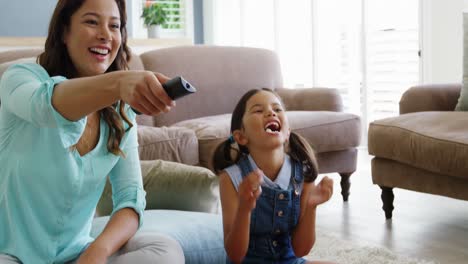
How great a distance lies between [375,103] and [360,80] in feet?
0.84

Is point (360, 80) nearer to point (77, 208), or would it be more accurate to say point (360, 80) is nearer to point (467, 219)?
point (467, 219)

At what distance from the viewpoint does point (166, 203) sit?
6.97 feet

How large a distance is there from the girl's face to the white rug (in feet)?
2.91

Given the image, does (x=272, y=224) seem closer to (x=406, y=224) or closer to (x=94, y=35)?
(x=94, y=35)

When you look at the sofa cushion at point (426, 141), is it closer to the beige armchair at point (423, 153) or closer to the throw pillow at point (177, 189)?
the beige armchair at point (423, 153)

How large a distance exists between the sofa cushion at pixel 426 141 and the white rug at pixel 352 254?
419mm

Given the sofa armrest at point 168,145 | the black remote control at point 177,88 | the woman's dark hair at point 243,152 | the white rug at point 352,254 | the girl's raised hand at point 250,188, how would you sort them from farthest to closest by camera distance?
the sofa armrest at point 168,145
the white rug at point 352,254
the woman's dark hair at point 243,152
the girl's raised hand at point 250,188
the black remote control at point 177,88

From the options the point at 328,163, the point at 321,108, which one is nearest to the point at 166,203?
the point at 328,163

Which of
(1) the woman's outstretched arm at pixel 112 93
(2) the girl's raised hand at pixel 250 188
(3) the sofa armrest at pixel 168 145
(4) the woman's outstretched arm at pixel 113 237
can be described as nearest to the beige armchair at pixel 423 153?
(3) the sofa armrest at pixel 168 145

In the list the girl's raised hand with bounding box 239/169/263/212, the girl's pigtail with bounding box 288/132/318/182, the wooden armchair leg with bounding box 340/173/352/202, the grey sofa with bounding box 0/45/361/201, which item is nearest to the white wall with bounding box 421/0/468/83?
the grey sofa with bounding box 0/45/361/201

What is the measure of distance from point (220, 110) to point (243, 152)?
2239 millimetres

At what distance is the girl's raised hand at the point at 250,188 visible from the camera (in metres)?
1.49

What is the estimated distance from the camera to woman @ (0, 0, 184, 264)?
4.32ft

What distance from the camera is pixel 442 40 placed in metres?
4.79
